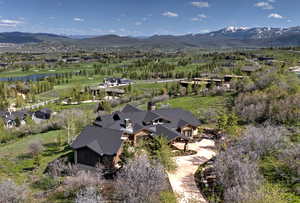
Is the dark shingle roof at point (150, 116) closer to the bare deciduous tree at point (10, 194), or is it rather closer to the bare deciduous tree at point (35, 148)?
the bare deciduous tree at point (35, 148)

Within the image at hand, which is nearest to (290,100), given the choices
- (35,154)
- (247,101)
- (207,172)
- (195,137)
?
(247,101)

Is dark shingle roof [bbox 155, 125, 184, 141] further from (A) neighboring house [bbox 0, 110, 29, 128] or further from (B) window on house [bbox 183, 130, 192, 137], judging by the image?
(A) neighboring house [bbox 0, 110, 29, 128]

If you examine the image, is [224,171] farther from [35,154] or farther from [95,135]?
[35,154]

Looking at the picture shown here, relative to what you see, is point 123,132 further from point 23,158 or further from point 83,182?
point 23,158

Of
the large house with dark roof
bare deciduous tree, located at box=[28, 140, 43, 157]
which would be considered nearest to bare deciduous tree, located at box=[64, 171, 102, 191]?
the large house with dark roof

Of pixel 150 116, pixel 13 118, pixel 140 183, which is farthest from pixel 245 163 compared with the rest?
pixel 13 118
